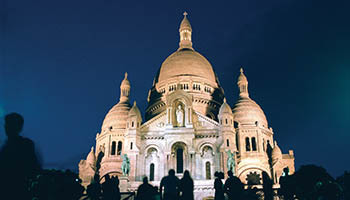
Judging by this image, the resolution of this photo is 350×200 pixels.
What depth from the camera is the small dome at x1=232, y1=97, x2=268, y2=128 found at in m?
47.6

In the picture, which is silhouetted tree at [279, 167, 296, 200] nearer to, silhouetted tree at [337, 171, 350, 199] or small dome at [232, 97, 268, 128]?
silhouetted tree at [337, 171, 350, 199]

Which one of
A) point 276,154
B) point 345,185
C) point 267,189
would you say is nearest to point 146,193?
point 267,189

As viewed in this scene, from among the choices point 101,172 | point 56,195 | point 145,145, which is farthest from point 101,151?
point 56,195

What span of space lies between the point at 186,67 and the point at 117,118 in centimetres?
1320

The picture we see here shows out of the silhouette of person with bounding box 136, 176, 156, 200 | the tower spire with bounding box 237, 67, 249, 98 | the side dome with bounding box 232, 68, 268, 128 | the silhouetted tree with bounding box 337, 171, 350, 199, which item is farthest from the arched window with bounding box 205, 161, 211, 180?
the silhouette of person with bounding box 136, 176, 156, 200

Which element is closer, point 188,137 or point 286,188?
point 286,188

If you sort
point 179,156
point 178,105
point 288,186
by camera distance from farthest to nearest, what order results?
point 178,105, point 179,156, point 288,186

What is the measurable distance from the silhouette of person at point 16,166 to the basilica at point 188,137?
2820 centimetres

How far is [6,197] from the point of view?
277 inches

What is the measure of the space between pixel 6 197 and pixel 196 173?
3146 centimetres

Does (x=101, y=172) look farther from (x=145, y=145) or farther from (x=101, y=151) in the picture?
(x=145, y=145)

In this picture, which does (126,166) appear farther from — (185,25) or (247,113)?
(185,25)

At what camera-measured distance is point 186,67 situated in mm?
54344

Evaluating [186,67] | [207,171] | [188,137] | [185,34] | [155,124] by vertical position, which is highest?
[185,34]
